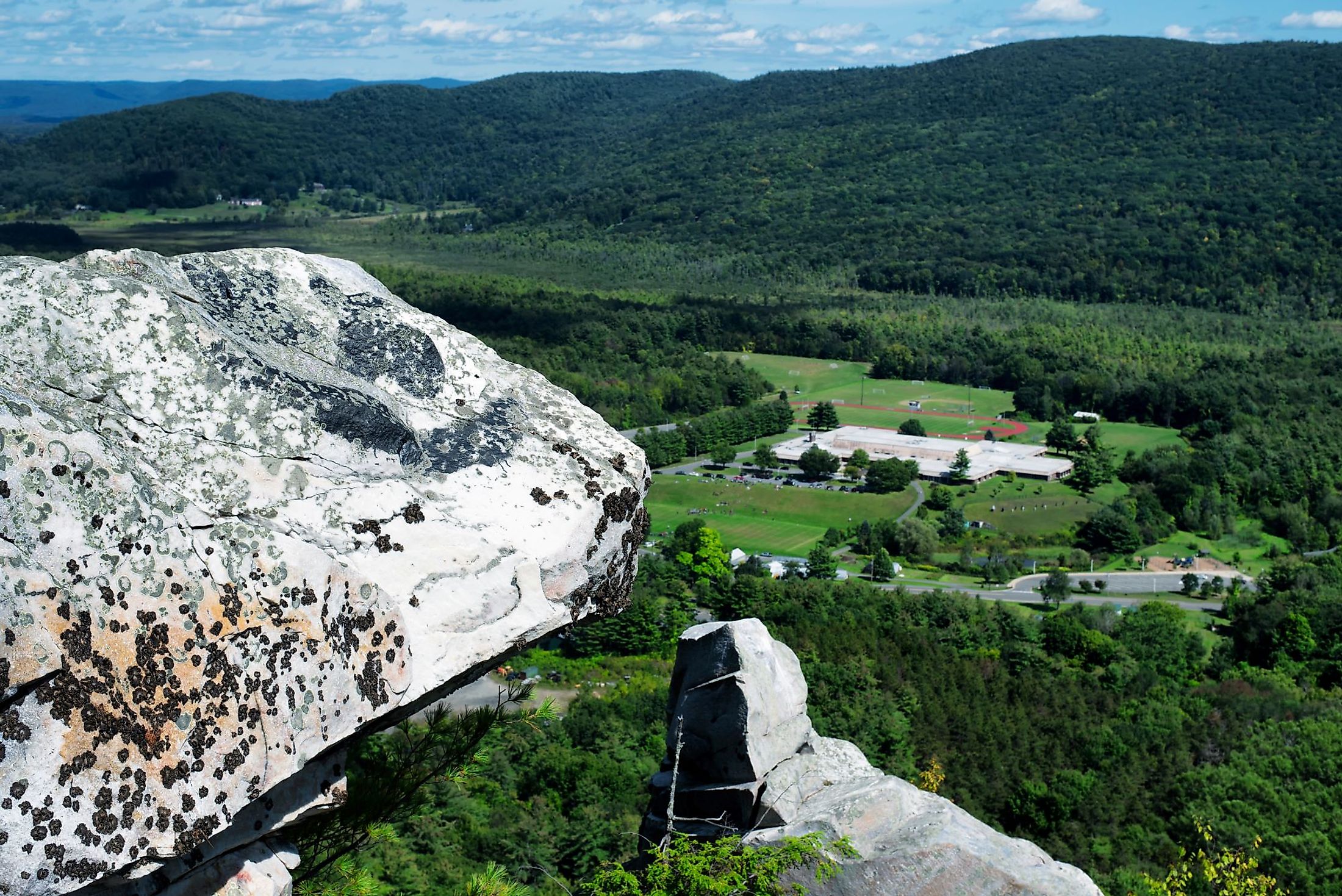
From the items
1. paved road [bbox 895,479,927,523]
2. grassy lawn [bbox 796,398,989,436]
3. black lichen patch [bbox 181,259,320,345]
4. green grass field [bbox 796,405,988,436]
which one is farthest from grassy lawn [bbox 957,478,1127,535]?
black lichen patch [bbox 181,259,320,345]

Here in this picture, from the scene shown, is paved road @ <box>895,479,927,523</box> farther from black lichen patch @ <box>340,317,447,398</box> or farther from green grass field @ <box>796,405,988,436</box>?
black lichen patch @ <box>340,317,447,398</box>

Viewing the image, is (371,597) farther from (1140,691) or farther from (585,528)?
(1140,691)

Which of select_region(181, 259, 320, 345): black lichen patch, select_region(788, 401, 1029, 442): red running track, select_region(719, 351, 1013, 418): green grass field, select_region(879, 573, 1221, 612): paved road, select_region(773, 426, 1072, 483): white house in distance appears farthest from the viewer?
select_region(719, 351, 1013, 418): green grass field

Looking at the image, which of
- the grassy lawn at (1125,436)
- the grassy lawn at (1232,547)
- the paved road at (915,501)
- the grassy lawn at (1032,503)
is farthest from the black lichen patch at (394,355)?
the grassy lawn at (1125,436)

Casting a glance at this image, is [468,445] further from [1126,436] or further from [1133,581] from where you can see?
[1126,436]

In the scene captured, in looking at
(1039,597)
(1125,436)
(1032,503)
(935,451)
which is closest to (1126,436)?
(1125,436)

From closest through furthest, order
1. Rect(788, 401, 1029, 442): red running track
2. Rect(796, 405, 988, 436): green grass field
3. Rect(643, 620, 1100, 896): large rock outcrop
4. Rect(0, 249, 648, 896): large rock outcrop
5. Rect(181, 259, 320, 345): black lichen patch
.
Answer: Rect(0, 249, 648, 896): large rock outcrop
Rect(181, 259, 320, 345): black lichen patch
Rect(643, 620, 1100, 896): large rock outcrop
Rect(788, 401, 1029, 442): red running track
Rect(796, 405, 988, 436): green grass field
